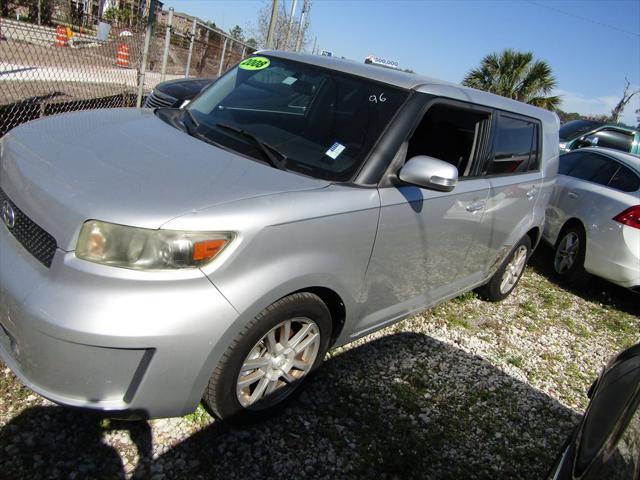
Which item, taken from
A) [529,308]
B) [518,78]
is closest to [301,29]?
[518,78]

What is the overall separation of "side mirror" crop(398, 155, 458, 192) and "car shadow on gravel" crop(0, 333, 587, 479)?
130 centimetres

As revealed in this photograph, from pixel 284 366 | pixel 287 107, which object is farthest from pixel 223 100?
pixel 284 366

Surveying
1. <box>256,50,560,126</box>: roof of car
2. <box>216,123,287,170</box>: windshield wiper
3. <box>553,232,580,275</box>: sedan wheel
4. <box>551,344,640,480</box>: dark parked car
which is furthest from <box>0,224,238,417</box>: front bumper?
<box>553,232,580,275</box>: sedan wheel

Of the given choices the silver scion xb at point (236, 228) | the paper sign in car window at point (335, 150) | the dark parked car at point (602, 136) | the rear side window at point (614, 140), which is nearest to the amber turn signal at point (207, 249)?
the silver scion xb at point (236, 228)

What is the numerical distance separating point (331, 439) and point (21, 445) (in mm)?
1454

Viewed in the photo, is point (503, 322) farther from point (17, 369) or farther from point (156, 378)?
point (17, 369)

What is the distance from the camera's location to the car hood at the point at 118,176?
2.01m

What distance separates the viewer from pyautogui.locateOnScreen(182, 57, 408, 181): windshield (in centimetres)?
272

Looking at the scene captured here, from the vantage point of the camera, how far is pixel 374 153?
272 cm

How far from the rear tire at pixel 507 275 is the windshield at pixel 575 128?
7.26 meters

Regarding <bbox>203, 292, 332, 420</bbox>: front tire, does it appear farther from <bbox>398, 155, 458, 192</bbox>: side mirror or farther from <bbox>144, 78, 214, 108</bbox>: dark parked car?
<bbox>144, 78, 214, 108</bbox>: dark parked car

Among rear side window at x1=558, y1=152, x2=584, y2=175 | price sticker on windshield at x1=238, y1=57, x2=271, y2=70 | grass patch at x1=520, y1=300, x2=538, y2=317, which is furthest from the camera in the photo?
rear side window at x1=558, y1=152, x2=584, y2=175

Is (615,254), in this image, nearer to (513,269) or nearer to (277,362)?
(513,269)

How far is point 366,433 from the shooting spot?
278 centimetres
